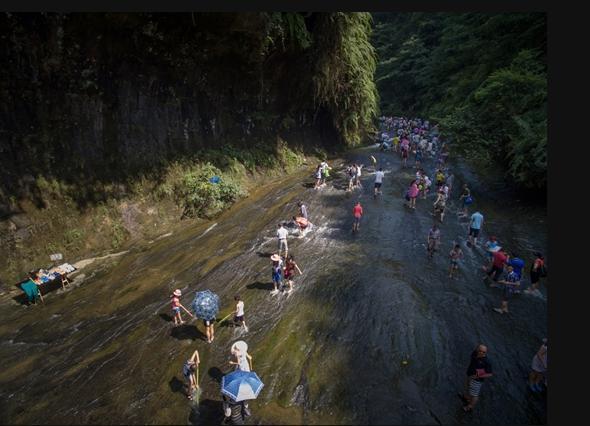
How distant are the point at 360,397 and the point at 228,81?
2087 cm

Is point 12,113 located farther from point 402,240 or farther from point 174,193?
point 402,240

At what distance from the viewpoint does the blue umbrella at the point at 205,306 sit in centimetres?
1091

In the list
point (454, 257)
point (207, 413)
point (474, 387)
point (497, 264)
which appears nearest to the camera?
point (474, 387)

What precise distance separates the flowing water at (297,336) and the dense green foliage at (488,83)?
188 inches

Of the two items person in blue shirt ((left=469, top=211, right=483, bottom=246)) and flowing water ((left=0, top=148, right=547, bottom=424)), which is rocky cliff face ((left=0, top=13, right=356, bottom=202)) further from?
person in blue shirt ((left=469, top=211, right=483, bottom=246))

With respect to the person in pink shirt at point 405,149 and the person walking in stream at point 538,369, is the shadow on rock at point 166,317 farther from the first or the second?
the person in pink shirt at point 405,149

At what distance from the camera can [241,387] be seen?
834cm

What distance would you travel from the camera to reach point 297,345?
35.8 feet

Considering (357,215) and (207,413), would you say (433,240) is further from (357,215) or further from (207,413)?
(207,413)

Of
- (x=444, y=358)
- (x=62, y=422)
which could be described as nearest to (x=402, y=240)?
(x=444, y=358)

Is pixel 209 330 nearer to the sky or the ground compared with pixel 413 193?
nearer to the ground

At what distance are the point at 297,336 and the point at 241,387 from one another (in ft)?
10.3

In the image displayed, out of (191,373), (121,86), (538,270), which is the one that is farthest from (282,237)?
(121,86)

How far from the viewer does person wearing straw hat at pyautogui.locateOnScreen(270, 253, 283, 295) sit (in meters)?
13.3
